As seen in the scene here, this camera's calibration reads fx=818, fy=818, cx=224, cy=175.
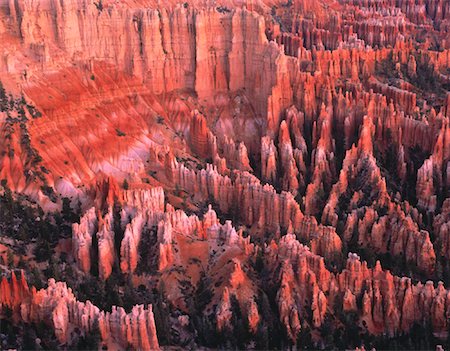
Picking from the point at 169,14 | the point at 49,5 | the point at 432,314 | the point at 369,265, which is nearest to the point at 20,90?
the point at 49,5

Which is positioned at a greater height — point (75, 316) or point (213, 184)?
point (213, 184)

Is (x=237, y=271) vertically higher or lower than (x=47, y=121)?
lower

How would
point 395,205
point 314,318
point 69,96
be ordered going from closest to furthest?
point 314,318, point 395,205, point 69,96

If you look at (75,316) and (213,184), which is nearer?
(75,316)

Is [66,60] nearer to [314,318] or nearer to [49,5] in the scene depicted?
[49,5]

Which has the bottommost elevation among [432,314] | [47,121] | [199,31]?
[432,314]

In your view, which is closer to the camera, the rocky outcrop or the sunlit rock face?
the rocky outcrop

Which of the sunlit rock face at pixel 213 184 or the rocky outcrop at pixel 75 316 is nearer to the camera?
the rocky outcrop at pixel 75 316

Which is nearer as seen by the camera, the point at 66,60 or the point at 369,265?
the point at 369,265
